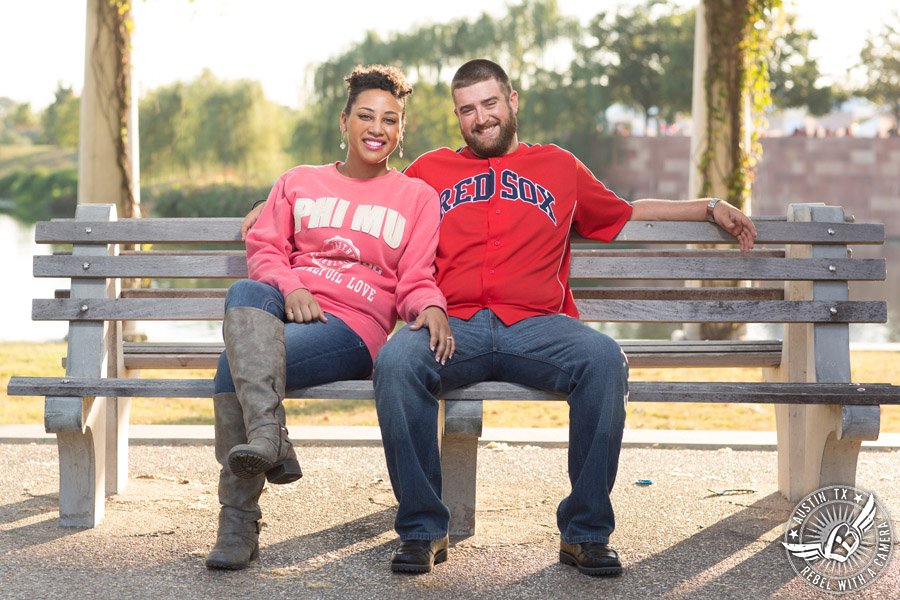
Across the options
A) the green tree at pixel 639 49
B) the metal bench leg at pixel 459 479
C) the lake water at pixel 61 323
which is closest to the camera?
the metal bench leg at pixel 459 479

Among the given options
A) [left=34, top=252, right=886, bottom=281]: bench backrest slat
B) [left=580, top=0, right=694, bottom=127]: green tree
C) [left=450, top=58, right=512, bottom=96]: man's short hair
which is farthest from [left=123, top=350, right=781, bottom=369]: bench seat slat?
[left=580, top=0, right=694, bottom=127]: green tree

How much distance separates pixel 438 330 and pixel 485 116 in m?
0.86

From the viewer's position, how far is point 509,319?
3.13 meters

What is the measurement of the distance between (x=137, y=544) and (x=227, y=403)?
0.59 m

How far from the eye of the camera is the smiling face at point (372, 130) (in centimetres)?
335

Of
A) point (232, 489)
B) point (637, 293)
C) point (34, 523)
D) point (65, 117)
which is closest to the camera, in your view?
point (232, 489)

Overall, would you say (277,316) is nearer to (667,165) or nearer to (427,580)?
(427,580)

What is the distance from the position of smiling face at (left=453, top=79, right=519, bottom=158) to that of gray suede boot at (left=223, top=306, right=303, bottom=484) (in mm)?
1003

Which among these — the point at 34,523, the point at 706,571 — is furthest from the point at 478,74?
the point at 34,523

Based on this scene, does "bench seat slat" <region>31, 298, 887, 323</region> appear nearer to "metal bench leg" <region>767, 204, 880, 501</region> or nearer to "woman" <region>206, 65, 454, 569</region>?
"metal bench leg" <region>767, 204, 880, 501</region>

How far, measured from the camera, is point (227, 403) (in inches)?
112

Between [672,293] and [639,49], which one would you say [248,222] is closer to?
[672,293]

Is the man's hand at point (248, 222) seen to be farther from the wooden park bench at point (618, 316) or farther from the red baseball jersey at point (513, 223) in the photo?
the red baseball jersey at point (513, 223)

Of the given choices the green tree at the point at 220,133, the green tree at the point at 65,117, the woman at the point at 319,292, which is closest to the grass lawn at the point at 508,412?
the woman at the point at 319,292
